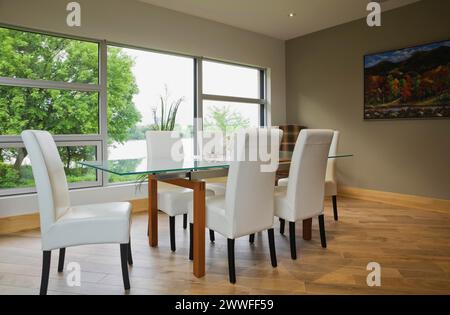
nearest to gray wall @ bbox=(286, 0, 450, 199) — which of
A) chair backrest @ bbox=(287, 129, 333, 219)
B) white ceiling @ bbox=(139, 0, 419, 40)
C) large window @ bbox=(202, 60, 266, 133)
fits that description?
white ceiling @ bbox=(139, 0, 419, 40)

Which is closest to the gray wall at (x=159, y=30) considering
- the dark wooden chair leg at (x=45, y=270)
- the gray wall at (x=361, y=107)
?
the gray wall at (x=361, y=107)

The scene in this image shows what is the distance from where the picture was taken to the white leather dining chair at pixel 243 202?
6.91 ft

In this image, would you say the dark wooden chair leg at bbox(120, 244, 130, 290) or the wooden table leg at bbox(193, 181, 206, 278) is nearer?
the dark wooden chair leg at bbox(120, 244, 130, 290)

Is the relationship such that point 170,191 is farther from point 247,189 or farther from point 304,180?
point 304,180

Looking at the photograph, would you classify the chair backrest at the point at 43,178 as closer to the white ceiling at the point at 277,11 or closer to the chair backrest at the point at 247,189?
the chair backrest at the point at 247,189

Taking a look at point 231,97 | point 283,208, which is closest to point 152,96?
point 231,97

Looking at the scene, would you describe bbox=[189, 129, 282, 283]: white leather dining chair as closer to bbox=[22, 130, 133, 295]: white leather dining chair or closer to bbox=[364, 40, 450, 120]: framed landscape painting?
bbox=[22, 130, 133, 295]: white leather dining chair

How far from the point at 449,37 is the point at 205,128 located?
346cm

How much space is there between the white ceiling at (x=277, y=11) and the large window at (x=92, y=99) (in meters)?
0.71

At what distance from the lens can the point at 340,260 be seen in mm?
2568

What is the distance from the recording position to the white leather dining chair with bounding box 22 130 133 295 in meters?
1.92

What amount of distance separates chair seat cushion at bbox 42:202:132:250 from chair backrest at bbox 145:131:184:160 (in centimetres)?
142

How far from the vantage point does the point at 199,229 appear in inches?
89.0

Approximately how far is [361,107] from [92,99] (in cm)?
386
